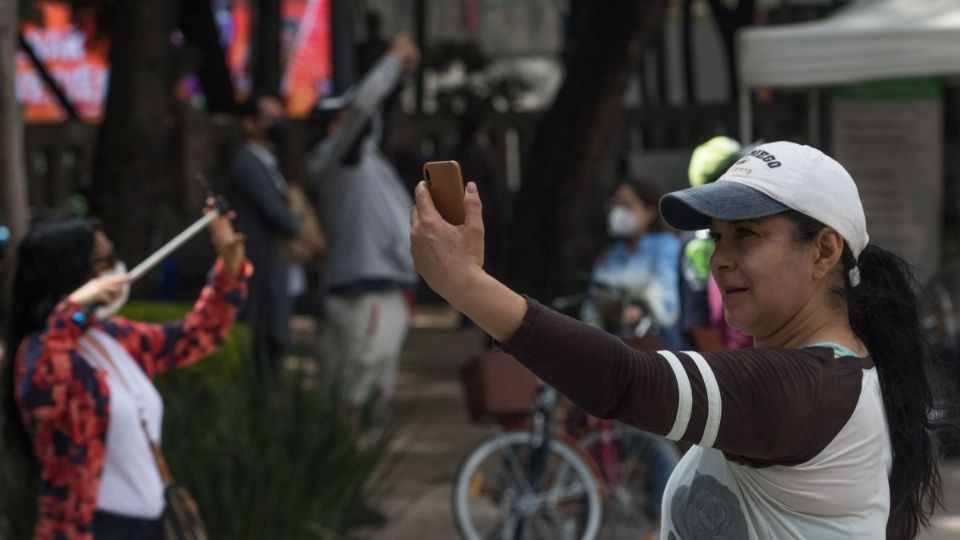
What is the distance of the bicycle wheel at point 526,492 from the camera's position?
762 centimetres

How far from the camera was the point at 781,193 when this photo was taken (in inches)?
105

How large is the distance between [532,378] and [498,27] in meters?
24.1

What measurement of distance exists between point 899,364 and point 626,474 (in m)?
5.35

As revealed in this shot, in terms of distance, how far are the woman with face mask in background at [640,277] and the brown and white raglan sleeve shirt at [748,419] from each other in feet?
17.4

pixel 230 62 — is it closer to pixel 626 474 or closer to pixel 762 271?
pixel 626 474

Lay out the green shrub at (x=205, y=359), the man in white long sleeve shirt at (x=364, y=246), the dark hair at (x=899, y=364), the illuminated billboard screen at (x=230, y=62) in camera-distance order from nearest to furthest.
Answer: the dark hair at (x=899, y=364)
the green shrub at (x=205, y=359)
the man in white long sleeve shirt at (x=364, y=246)
the illuminated billboard screen at (x=230, y=62)

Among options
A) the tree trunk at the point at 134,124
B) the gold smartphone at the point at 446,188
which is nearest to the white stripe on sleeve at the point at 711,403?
the gold smartphone at the point at 446,188

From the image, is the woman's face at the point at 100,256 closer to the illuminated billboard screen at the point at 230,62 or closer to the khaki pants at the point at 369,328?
the khaki pants at the point at 369,328

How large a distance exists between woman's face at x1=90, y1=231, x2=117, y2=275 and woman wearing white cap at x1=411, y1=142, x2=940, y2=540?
2627mm

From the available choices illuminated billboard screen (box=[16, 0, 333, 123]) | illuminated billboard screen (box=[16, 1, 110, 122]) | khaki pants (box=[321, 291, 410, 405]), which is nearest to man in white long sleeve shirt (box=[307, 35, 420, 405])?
khaki pants (box=[321, 291, 410, 405])

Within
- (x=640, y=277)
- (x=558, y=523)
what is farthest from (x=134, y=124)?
(x=558, y=523)

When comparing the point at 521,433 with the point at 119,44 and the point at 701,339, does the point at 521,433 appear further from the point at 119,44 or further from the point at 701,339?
the point at 119,44

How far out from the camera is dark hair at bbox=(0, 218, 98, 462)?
4953mm

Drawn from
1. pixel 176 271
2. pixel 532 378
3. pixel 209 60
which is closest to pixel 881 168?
pixel 532 378
